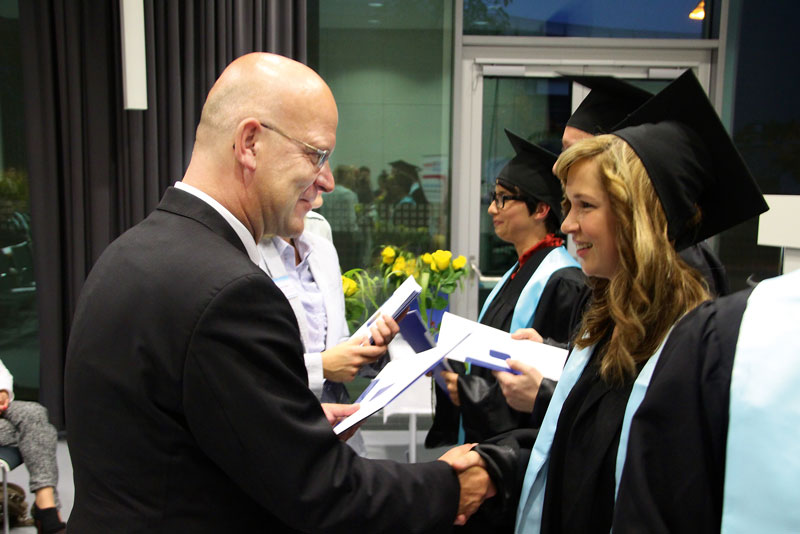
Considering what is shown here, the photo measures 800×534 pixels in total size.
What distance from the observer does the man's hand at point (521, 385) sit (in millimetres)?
1687

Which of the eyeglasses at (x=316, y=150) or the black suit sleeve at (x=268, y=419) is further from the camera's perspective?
the eyeglasses at (x=316, y=150)

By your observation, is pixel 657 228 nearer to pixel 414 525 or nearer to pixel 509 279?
pixel 414 525

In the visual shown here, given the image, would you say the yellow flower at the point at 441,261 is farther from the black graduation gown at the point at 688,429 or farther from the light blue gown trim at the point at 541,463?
the black graduation gown at the point at 688,429

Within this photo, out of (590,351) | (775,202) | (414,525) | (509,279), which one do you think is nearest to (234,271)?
(414,525)

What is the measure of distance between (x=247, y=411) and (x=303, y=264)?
51.0 inches

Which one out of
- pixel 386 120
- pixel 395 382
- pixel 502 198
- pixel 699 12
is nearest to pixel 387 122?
pixel 386 120

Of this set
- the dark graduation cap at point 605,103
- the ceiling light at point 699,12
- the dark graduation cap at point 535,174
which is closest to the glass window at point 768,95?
the ceiling light at point 699,12

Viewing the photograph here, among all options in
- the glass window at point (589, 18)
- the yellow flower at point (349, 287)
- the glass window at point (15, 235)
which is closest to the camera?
the yellow flower at point (349, 287)

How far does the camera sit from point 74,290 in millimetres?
4055

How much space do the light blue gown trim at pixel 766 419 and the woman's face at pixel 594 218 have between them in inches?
20.1

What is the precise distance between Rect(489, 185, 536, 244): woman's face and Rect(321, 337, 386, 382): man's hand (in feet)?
2.63

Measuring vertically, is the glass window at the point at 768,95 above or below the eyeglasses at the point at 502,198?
above

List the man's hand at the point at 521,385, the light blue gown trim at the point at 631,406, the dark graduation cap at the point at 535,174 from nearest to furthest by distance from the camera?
the light blue gown trim at the point at 631,406
the man's hand at the point at 521,385
the dark graduation cap at the point at 535,174

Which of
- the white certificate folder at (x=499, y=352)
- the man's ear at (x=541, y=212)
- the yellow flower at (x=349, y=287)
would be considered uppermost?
the man's ear at (x=541, y=212)
